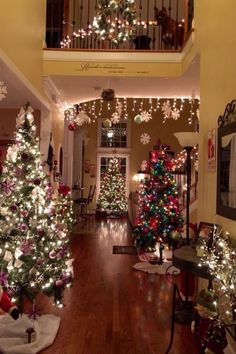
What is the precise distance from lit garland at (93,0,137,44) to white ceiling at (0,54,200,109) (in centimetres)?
74

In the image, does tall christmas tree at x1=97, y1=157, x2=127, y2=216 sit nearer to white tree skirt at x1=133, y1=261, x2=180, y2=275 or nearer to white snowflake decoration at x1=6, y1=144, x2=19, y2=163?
white tree skirt at x1=133, y1=261, x2=180, y2=275

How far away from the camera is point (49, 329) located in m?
3.67

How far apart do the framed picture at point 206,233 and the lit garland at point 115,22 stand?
4054mm

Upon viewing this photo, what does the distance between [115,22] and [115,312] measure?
494 centimetres

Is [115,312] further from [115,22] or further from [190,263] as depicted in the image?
[115,22]

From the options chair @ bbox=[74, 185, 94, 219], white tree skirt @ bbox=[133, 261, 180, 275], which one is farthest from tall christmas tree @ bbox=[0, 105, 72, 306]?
chair @ bbox=[74, 185, 94, 219]

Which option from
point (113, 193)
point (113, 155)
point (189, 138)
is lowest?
point (113, 193)

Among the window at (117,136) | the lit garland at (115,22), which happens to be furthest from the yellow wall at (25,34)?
the window at (117,136)

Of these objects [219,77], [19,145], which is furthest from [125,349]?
[219,77]

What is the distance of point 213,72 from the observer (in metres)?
3.89

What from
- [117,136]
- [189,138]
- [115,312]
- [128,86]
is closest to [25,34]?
[128,86]

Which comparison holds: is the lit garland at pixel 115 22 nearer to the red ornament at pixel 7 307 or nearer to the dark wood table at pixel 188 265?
the dark wood table at pixel 188 265

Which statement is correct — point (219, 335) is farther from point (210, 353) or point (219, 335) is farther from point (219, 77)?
point (219, 77)

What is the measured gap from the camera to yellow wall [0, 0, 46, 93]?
459cm
